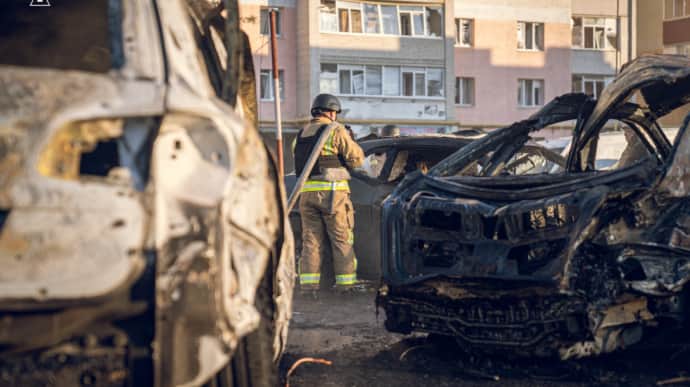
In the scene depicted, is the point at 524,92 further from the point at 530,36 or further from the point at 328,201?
the point at 328,201

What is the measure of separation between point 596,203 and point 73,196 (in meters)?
3.18

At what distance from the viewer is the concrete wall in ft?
124

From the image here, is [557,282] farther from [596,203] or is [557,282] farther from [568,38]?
[568,38]

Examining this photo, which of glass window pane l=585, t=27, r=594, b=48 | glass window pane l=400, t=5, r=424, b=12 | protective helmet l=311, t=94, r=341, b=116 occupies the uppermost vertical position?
glass window pane l=400, t=5, r=424, b=12

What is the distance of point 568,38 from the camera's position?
39.6m

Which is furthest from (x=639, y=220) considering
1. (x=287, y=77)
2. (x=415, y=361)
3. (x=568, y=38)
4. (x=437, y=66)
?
(x=568, y=38)

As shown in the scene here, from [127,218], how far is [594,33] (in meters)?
40.3

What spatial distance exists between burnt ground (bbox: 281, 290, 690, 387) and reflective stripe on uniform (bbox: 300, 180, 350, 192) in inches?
82.8

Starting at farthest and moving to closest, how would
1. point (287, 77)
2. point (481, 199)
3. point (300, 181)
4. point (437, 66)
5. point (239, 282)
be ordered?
point (437, 66)
point (287, 77)
point (300, 181)
point (481, 199)
point (239, 282)

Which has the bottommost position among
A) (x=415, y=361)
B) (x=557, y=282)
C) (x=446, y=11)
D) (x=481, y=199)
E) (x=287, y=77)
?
(x=415, y=361)

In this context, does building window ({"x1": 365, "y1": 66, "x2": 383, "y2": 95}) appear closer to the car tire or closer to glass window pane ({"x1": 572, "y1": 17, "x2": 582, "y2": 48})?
glass window pane ({"x1": 572, "y1": 17, "x2": 582, "y2": 48})

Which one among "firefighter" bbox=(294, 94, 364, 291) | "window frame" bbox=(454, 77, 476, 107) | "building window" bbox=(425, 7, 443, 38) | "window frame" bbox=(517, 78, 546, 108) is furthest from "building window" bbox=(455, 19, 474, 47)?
"firefighter" bbox=(294, 94, 364, 291)

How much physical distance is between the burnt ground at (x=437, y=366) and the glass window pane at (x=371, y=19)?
29.3 m

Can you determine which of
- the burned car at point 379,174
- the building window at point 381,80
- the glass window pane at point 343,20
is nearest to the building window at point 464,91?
the building window at point 381,80
